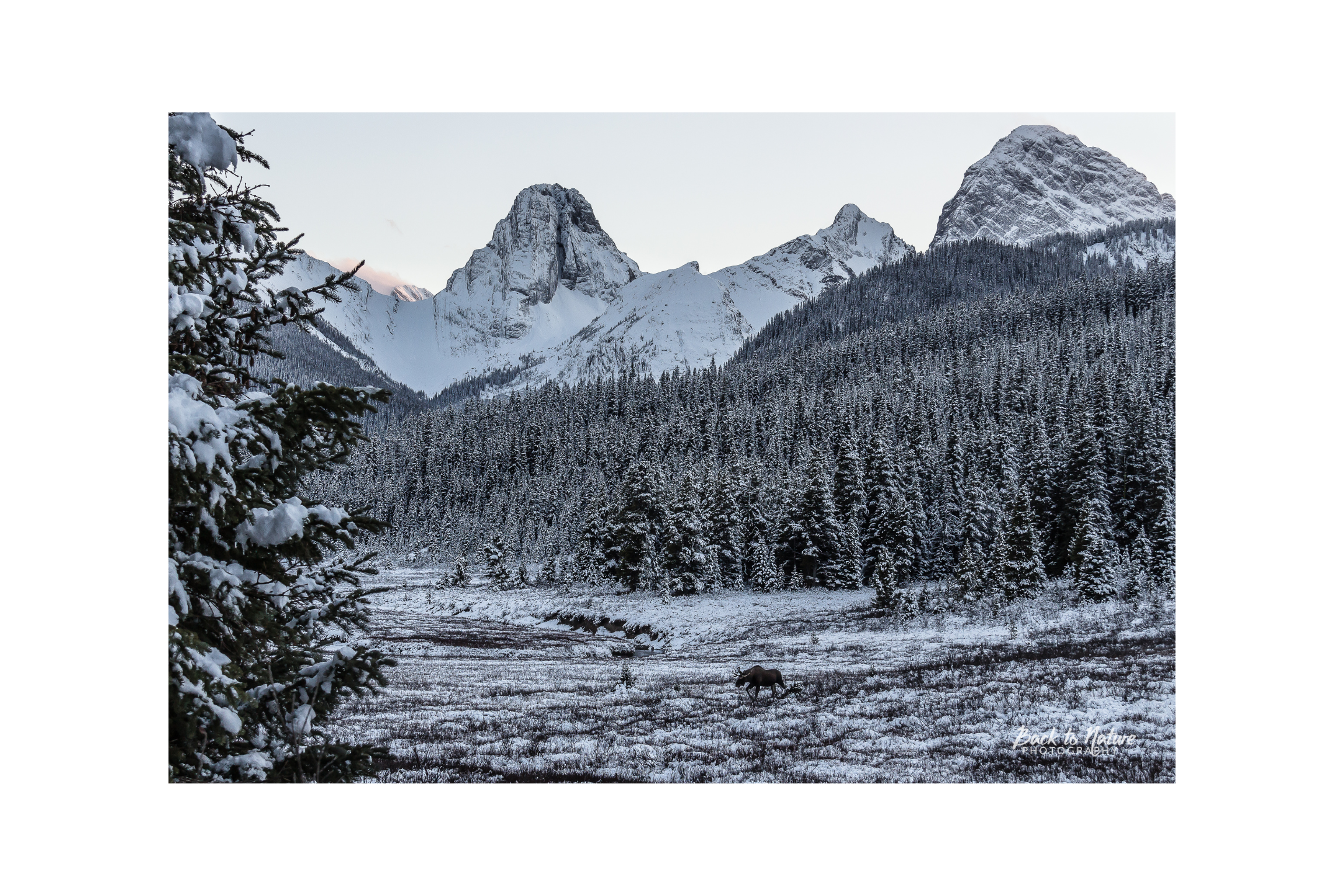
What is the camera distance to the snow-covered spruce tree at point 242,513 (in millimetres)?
4332

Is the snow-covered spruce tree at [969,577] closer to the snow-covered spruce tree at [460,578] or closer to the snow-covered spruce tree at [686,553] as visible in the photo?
the snow-covered spruce tree at [686,553]

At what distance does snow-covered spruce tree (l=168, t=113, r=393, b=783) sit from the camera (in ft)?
14.2

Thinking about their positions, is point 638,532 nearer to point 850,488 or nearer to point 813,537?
point 813,537

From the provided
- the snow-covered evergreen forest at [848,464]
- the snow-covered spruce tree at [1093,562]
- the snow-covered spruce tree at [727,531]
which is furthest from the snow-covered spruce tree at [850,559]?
the snow-covered spruce tree at [1093,562]

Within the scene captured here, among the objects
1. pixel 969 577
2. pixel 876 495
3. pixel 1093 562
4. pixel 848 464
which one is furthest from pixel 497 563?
pixel 1093 562

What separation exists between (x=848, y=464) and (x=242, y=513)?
52.7m

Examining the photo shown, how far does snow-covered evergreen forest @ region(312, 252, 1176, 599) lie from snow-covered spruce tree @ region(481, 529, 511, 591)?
1197 mm

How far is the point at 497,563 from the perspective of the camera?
71125mm

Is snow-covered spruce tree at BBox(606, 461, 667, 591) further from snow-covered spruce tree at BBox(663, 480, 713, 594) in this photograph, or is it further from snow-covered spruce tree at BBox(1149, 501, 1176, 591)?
snow-covered spruce tree at BBox(1149, 501, 1176, 591)

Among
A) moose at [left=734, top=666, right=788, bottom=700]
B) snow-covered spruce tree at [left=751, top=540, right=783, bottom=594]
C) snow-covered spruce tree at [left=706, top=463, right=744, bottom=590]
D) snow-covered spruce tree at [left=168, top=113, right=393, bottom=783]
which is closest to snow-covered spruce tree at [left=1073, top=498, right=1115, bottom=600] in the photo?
snow-covered spruce tree at [left=751, top=540, right=783, bottom=594]

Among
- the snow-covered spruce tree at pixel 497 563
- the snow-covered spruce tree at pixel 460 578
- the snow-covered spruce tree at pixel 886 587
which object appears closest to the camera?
the snow-covered spruce tree at pixel 886 587

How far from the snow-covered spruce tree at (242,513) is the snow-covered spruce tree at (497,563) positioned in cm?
6213

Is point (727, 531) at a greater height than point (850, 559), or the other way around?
point (727, 531)
